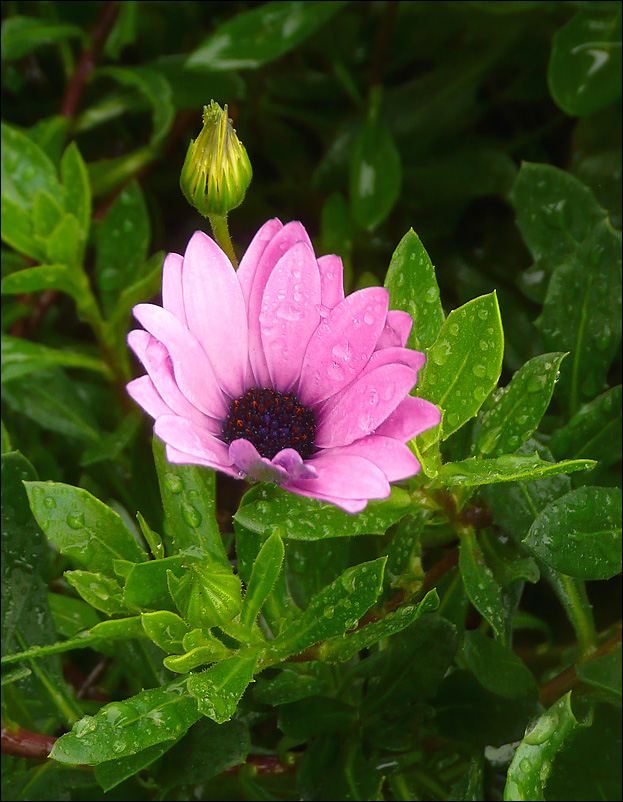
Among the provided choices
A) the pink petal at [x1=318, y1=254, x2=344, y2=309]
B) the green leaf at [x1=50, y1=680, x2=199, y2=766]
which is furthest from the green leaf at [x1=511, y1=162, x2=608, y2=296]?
the green leaf at [x1=50, y1=680, x2=199, y2=766]

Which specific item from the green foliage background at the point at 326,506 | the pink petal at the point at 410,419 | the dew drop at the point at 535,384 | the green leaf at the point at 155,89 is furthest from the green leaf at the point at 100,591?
the green leaf at the point at 155,89

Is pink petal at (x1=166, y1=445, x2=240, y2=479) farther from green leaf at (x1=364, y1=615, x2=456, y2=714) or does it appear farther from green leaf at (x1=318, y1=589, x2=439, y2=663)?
green leaf at (x1=364, y1=615, x2=456, y2=714)

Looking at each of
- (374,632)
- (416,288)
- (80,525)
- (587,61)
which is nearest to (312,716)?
(374,632)

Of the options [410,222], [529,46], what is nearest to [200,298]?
[410,222]

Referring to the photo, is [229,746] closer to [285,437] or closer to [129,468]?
[285,437]

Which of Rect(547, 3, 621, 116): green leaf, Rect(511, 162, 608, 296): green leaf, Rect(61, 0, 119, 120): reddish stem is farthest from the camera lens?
Rect(61, 0, 119, 120): reddish stem
